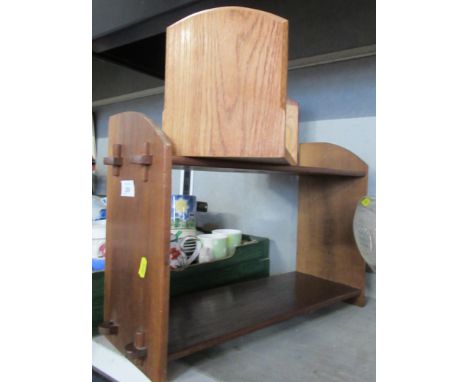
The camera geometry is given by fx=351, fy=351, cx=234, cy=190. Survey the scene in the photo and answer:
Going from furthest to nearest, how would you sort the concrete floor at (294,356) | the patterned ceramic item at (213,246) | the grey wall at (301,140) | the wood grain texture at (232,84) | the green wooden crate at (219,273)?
1. the grey wall at (301,140)
2. the patterned ceramic item at (213,246)
3. the green wooden crate at (219,273)
4. the concrete floor at (294,356)
5. the wood grain texture at (232,84)

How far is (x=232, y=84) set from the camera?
71 cm

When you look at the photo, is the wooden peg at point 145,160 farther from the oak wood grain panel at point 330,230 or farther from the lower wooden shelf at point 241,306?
the oak wood grain panel at point 330,230

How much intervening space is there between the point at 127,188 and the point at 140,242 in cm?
14

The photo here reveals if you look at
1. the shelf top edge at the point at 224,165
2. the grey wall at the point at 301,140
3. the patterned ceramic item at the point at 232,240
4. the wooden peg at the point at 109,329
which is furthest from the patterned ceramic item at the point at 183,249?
the grey wall at the point at 301,140

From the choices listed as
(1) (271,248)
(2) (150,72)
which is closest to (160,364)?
(1) (271,248)

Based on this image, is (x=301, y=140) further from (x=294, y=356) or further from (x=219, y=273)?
(x=294, y=356)

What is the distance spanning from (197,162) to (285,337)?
616 mm

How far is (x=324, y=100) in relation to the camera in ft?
4.84

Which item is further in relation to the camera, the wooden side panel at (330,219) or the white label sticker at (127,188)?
the wooden side panel at (330,219)

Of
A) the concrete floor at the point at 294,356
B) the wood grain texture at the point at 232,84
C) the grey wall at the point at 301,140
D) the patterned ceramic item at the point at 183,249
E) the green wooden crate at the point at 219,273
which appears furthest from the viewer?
the grey wall at the point at 301,140

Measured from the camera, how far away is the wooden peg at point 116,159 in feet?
2.91

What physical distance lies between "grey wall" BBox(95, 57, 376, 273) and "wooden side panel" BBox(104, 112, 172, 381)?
0.87m

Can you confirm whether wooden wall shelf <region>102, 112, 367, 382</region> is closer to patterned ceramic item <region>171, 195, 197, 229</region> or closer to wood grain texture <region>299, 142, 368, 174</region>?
wood grain texture <region>299, 142, 368, 174</region>

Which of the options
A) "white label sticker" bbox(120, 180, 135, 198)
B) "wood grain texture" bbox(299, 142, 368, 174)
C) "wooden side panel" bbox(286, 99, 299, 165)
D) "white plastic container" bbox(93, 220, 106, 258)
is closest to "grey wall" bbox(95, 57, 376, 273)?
"wood grain texture" bbox(299, 142, 368, 174)
